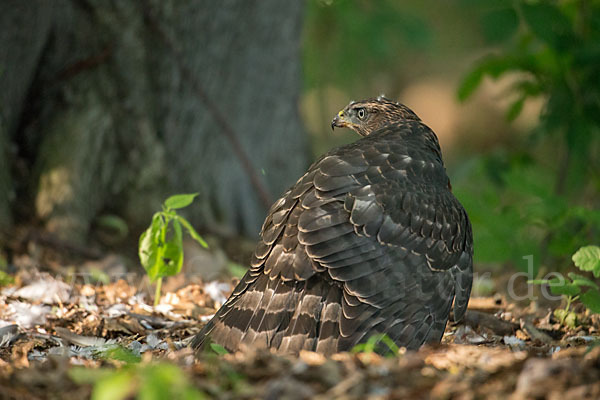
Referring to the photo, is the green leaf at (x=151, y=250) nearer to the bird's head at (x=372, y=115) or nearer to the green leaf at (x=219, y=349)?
the green leaf at (x=219, y=349)

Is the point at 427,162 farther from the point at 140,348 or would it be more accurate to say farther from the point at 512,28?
the point at 512,28

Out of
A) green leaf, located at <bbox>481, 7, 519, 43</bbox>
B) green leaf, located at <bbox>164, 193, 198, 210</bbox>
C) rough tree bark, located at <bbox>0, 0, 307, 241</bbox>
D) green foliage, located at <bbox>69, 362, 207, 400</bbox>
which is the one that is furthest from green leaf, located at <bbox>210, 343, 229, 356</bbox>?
green leaf, located at <bbox>481, 7, 519, 43</bbox>

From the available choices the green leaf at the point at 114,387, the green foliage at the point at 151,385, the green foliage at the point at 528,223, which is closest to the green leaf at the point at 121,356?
the green foliage at the point at 151,385

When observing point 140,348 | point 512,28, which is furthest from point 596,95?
point 140,348

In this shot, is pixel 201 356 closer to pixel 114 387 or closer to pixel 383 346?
pixel 383 346

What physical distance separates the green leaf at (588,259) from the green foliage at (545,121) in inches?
48.0

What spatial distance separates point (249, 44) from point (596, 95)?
318 cm

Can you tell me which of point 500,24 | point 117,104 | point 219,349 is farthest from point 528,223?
point 117,104

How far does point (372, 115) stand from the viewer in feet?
16.3

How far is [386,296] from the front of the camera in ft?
11.2

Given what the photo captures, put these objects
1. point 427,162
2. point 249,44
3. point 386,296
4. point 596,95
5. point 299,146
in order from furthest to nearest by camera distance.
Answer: point 299,146, point 249,44, point 596,95, point 427,162, point 386,296

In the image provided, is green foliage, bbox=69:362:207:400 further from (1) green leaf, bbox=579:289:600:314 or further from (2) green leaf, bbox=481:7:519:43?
(2) green leaf, bbox=481:7:519:43

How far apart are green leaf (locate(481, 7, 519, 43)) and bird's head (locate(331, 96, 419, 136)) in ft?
4.51

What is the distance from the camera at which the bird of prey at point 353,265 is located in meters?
3.37
